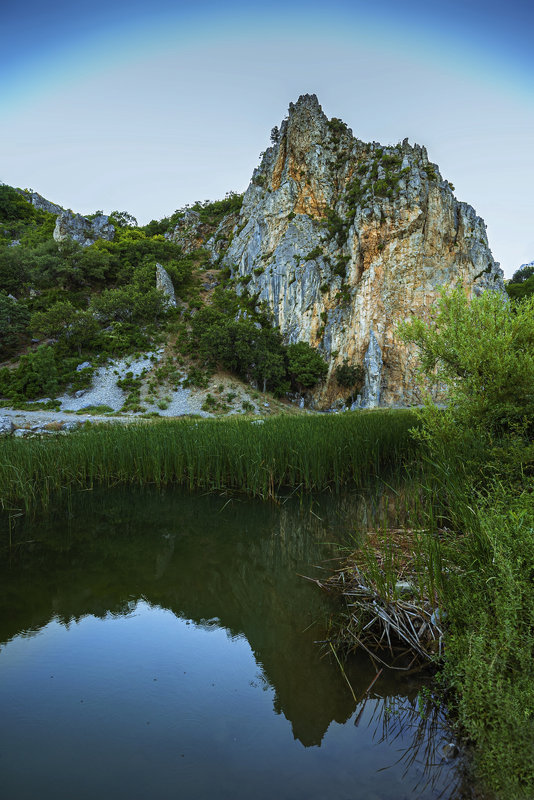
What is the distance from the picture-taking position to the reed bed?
327 inches

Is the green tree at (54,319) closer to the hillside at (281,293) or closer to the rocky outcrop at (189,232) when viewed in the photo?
the hillside at (281,293)

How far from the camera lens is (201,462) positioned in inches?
350

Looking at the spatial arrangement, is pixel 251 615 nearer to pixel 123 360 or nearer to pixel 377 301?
pixel 123 360

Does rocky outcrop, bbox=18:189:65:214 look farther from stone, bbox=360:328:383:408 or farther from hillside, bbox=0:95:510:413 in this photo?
stone, bbox=360:328:383:408

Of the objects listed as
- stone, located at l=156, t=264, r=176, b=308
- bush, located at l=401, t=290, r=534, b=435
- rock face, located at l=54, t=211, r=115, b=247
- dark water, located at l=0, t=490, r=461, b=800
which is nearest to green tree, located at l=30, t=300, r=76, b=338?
stone, located at l=156, t=264, r=176, b=308

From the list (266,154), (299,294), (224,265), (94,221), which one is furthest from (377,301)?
(94,221)

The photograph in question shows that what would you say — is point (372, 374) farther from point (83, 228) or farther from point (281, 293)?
point (83, 228)

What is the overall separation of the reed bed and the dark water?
3.00 meters

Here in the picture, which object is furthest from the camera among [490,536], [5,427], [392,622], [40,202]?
[40,202]

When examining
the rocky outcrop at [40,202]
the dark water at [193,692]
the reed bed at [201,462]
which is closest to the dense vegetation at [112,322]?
the reed bed at [201,462]

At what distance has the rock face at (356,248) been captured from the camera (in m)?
41.7

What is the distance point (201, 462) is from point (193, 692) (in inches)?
244

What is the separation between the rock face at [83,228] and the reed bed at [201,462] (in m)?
53.7

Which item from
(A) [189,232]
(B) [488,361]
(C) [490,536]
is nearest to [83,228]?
(A) [189,232]
